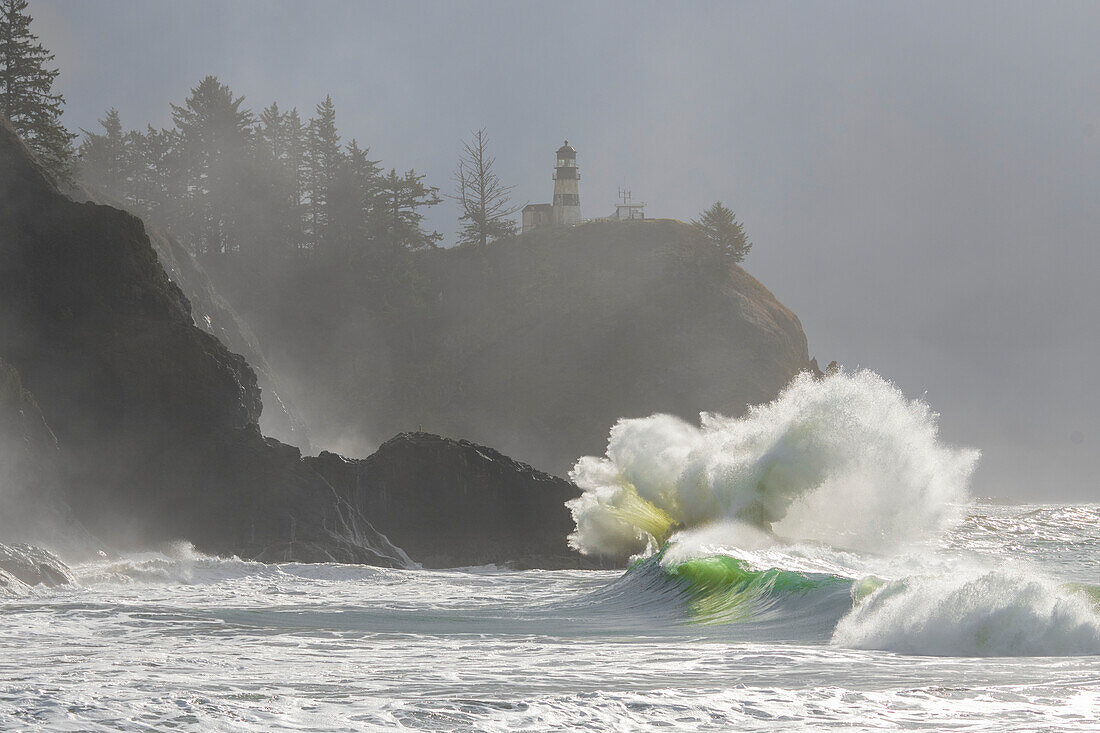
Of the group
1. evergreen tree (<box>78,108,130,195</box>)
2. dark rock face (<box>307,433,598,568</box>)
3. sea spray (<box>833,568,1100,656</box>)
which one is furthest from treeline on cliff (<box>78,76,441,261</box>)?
sea spray (<box>833,568,1100,656</box>)

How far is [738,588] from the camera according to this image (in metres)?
14.6

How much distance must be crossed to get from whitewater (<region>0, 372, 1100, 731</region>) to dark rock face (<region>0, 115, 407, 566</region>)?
1.36 meters

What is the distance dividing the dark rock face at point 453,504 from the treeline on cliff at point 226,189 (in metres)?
49.8

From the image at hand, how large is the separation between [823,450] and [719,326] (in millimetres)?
39253

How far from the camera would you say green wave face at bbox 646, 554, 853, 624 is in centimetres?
1306

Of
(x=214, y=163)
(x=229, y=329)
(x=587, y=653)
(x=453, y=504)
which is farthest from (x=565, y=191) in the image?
(x=587, y=653)

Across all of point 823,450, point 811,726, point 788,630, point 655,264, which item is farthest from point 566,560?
point 655,264

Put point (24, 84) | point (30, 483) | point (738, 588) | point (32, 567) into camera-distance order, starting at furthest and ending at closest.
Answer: point (24, 84), point (30, 483), point (32, 567), point (738, 588)

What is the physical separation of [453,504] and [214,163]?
184 ft

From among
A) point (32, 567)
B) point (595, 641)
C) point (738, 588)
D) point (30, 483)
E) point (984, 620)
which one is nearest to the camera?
point (984, 620)

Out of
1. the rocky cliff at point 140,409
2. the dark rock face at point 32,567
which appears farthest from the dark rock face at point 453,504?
the dark rock face at point 32,567

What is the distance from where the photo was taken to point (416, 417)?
6338 cm

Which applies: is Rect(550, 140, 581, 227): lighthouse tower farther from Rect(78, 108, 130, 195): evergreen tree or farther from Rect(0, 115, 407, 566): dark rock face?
Rect(0, 115, 407, 566): dark rock face

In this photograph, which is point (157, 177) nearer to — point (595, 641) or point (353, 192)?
point (353, 192)
